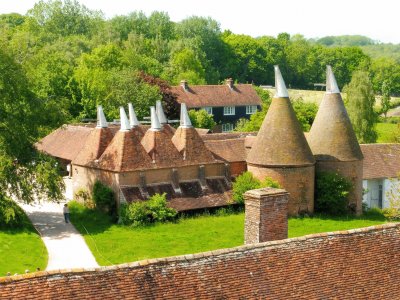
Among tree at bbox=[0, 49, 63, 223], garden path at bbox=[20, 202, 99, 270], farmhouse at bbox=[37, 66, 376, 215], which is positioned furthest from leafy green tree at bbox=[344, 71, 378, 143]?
tree at bbox=[0, 49, 63, 223]

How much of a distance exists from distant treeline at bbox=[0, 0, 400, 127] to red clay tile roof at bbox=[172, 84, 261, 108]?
517 centimetres

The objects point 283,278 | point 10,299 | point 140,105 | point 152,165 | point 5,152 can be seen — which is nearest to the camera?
point 10,299

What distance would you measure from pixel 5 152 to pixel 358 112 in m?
35.7

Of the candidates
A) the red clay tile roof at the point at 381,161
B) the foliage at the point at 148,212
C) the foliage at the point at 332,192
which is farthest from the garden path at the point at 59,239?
the red clay tile roof at the point at 381,161

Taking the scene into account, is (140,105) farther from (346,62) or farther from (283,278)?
(346,62)

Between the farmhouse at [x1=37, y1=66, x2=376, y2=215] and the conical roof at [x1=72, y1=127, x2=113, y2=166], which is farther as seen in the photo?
the conical roof at [x1=72, y1=127, x2=113, y2=166]

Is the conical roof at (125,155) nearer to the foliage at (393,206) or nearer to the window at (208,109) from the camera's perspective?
the foliage at (393,206)

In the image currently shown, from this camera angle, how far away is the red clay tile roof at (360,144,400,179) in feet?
→ 127

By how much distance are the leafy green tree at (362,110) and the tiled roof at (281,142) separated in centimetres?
2356

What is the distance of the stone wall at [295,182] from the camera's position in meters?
34.0

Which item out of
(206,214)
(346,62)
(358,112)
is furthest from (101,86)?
(346,62)

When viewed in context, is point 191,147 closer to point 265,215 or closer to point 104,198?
point 104,198

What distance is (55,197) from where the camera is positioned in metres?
30.1

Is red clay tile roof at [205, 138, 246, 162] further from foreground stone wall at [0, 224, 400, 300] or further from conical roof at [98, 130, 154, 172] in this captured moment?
foreground stone wall at [0, 224, 400, 300]
